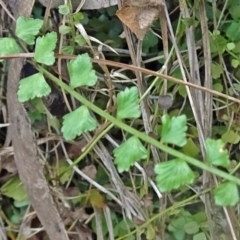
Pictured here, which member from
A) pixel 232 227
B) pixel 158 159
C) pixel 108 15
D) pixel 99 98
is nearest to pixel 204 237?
pixel 232 227

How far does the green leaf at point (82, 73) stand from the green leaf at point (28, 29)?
7 centimetres

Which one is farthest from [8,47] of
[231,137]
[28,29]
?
[231,137]

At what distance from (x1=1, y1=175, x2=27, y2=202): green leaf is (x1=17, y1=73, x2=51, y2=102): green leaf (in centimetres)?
22

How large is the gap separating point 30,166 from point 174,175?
0.29 metres

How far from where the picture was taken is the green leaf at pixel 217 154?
1.82ft

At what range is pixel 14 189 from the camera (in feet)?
2.63

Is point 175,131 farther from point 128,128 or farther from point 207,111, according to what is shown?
point 207,111

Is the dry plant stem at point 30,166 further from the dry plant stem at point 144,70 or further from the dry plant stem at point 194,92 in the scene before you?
the dry plant stem at point 194,92

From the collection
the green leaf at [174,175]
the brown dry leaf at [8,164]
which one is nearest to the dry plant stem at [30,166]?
the brown dry leaf at [8,164]

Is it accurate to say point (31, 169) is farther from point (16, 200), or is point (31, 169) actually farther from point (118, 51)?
point (118, 51)

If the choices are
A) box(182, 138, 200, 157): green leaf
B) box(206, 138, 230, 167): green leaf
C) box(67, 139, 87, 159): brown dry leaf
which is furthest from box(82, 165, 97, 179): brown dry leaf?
box(206, 138, 230, 167): green leaf

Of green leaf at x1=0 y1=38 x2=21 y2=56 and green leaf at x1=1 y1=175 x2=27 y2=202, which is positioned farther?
green leaf at x1=1 y1=175 x2=27 y2=202

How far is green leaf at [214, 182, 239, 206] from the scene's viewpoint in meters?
0.55

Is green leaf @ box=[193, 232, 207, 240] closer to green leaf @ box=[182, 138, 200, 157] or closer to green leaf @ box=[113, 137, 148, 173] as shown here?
green leaf @ box=[182, 138, 200, 157]
